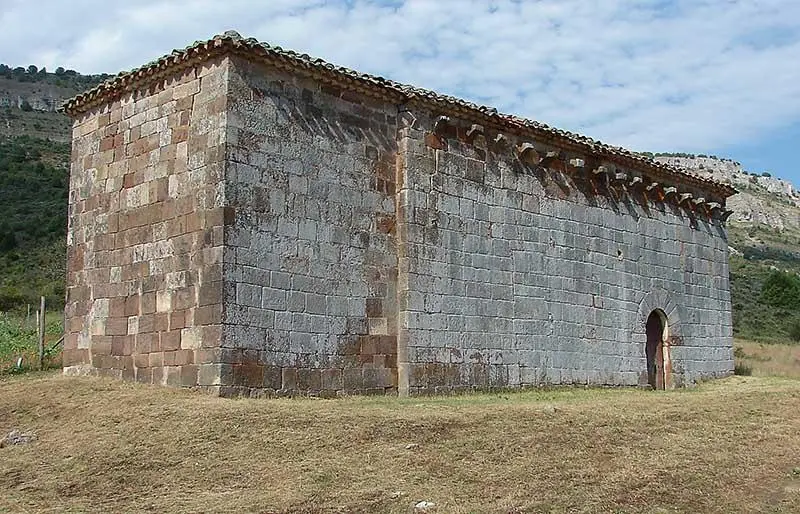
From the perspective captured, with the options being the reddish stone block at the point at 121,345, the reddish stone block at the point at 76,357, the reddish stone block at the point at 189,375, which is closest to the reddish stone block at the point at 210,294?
the reddish stone block at the point at 189,375

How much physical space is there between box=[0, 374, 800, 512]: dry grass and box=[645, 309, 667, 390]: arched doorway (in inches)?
217

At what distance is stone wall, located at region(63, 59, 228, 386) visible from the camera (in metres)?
12.3

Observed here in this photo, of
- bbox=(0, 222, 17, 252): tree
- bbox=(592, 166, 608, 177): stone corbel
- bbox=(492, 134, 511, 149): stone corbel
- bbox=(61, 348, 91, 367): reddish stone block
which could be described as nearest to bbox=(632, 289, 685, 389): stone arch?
bbox=(592, 166, 608, 177): stone corbel

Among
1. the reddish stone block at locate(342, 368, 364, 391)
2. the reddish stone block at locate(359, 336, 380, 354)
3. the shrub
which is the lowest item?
the reddish stone block at locate(342, 368, 364, 391)

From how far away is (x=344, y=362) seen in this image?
13.3 meters

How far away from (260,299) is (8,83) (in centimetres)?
4617

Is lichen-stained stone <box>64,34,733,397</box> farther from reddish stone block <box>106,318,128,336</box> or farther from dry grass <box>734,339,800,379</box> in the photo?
dry grass <box>734,339,800,379</box>

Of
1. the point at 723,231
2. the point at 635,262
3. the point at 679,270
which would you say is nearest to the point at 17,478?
the point at 635,262

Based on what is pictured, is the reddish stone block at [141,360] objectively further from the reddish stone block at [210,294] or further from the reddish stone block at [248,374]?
the reddish stone block at [248,374]

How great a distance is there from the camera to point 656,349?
1877cm

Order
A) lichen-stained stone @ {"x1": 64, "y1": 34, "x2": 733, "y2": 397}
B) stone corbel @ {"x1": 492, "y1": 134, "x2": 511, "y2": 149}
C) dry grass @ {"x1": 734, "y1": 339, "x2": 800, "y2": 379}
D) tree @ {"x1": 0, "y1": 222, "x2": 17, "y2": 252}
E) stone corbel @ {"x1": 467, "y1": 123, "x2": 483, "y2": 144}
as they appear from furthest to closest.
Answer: tree @ {"x1": 0, "y1": 222, "x2": 17, "y2": 252} < dry grass @ {"x1": 734, "y1": 339, "x2": 800, "y2": 379} < stone corbel @ {"x1": 492, "y1": 134, "x2": 511, "y2": 149} < stone corbel @ {"x1": 467, "y1": 123, "x2": 483, "y2": 144} < lichen-stained stone @ {"x1": 64, "y1": 34, "x2": 733, "y2": 397}

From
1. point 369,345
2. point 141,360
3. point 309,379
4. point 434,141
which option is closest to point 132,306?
point 141,360

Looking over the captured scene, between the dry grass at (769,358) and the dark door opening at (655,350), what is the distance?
338 centimetres

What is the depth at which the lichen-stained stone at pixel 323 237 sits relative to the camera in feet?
40.7
